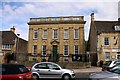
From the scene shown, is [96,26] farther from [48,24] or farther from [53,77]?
[53,77]

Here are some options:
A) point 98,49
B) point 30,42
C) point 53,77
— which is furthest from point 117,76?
point 30,42

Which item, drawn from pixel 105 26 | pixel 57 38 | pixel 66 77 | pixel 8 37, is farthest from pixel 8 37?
pixel 66 77

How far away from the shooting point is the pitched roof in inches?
1965

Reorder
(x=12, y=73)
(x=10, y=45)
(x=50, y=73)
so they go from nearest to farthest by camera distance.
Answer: (x=12, y=73)
(x=50, y=73)
(x=10, y=45)

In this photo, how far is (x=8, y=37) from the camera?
5184 centimetres

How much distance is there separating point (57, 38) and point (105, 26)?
32.9 ft

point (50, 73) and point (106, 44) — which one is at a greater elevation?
point (106, 44)

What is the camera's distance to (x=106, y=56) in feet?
134

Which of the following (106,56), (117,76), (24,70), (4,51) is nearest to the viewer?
(117,76)

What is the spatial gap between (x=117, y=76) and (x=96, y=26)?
3551 centimetres

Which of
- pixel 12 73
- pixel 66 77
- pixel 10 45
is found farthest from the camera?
pixel 10 45

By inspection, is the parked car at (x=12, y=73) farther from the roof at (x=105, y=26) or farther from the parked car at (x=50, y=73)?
the roof at (x=105, y=26)

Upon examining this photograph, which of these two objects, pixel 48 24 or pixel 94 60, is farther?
pixel 48 24

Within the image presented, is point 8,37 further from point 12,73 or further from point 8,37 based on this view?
point 12,73
